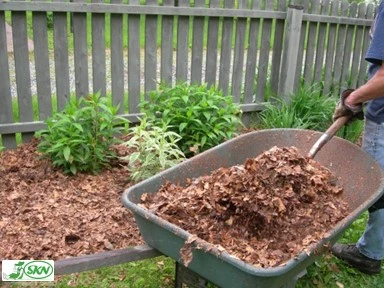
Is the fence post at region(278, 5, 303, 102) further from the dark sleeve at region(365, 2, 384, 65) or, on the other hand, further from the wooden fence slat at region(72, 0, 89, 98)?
the dark sleeve at region(365, 2, 384, 65)

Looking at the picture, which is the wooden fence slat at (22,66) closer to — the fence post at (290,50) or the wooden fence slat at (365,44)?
the fence post at (290,50)

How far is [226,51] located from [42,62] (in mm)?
2026

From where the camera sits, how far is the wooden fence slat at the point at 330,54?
19.1 feet

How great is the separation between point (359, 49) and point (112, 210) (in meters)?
4.51

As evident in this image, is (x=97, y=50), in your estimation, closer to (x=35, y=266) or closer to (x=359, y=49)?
(x=35, y=266)

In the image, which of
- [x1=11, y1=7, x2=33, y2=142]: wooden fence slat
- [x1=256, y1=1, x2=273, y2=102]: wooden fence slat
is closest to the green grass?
[x1=11, y1=7, x2=33, y2=142]: wooden fence slat

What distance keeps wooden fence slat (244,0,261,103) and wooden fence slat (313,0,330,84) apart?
1.00 meters

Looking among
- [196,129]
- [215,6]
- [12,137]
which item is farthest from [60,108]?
[215,6]

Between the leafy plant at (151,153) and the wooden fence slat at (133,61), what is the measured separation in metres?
0.96

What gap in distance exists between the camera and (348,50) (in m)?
6.31

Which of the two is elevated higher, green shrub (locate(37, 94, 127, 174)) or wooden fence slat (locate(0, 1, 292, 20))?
wooden fence slat (locate(0, 1, 292, 20))

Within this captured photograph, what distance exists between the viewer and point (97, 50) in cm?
439

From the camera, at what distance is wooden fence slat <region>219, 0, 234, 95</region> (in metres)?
5.05

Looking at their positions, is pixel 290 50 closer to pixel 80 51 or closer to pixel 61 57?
pixel 80 51
